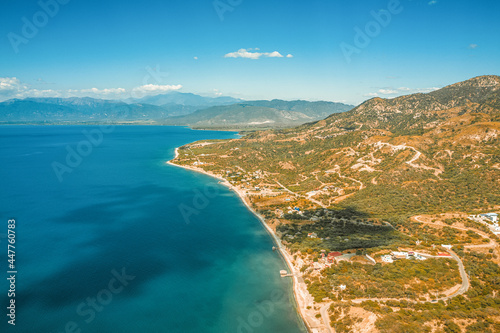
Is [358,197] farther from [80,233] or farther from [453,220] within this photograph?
[80,233]

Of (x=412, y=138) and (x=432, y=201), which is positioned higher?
(x=412, y=138)

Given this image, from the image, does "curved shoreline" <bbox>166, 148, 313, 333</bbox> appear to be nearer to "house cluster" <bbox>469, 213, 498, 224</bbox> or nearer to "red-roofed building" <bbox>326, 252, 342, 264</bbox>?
"red-roofed building" <bbox>326, 252, 342, 264</bbox>

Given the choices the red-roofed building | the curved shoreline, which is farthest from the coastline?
the red-roofed building

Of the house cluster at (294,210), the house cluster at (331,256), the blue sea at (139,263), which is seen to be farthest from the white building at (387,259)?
the house cluster at (294,210)

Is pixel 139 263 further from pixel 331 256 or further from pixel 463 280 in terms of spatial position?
pixel 463 280

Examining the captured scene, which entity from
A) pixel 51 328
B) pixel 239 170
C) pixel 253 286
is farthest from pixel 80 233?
pixel 239 170

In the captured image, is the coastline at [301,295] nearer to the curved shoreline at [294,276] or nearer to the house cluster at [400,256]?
the curved shoreline at [294,276]
